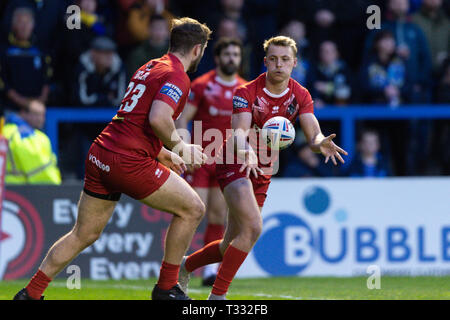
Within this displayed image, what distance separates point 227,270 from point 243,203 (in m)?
0.55

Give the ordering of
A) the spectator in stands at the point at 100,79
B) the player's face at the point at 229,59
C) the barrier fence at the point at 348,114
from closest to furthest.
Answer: the player's face at the point at 229,59, the barrier fence at the point at 348,114, the spectator in stands at the point at 100,79

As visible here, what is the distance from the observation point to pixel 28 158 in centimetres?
1124

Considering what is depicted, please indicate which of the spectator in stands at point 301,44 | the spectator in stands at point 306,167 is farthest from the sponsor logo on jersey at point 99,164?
the spectator in stands at point 301,44

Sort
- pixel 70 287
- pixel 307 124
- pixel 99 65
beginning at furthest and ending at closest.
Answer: pixel 99 65 → pixel 70 287 → pixel 307 124

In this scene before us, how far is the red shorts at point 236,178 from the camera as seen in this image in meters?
7.38

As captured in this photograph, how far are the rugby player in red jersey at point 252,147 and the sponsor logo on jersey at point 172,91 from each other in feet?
2.49

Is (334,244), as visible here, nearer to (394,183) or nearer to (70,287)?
(394,183)

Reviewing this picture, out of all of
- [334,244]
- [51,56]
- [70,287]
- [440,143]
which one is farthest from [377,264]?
A: [51,56]

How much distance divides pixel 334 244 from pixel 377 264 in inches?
22.2

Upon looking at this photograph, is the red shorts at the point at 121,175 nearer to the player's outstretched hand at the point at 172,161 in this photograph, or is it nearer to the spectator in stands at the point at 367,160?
the player's outstretched hand at the point at 172,161

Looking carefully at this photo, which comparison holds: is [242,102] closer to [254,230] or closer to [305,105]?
[305,105]

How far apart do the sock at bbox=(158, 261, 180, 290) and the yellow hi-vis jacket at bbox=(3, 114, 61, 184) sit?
4.68 metres
